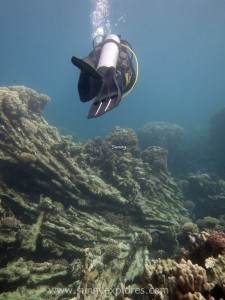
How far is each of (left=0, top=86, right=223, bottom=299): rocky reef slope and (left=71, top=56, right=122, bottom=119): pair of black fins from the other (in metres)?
3.62

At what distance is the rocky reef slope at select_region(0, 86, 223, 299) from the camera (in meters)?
6.27

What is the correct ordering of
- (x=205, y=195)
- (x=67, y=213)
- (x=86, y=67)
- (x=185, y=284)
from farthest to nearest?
1. (x=205, y=195)
2. (x=67, y=213)
3. (x=86, y=67)
4. (x=185, y=284)

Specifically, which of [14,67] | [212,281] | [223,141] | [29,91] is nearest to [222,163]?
[223,141]

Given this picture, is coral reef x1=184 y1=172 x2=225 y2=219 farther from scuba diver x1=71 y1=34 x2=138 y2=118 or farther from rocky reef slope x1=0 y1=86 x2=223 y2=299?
scuba diver x1=71 y1=34 x2=138 y2=118

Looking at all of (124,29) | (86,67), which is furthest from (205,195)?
(124,29)

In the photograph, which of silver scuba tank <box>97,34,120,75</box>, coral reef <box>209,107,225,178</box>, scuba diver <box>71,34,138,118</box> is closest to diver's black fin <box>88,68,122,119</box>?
scuba diver <box>71,34,138,118</box>

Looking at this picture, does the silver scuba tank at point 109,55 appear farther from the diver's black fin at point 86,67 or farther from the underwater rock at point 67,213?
the underwater rock at point 67,213

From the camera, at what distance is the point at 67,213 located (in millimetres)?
8820

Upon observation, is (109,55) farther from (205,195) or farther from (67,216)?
(205,195)

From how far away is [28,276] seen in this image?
6207 mm

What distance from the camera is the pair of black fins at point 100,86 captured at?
416cm

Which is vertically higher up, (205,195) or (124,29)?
(124,29)

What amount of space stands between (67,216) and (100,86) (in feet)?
18.7

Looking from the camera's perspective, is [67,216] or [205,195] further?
[205,195]
